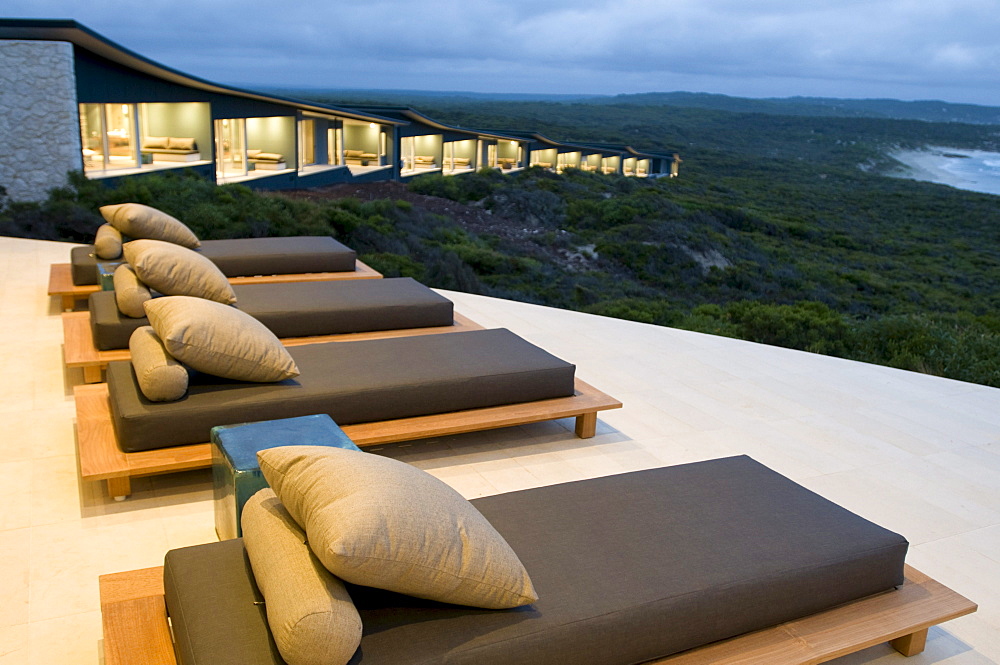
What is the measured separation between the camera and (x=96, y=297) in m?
5.18

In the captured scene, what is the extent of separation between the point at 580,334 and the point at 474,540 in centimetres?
456

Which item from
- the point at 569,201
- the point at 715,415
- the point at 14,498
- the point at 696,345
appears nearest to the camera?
the point at 14,498

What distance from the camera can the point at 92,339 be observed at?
15.9ft

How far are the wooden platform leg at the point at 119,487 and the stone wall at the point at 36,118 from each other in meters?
11.1

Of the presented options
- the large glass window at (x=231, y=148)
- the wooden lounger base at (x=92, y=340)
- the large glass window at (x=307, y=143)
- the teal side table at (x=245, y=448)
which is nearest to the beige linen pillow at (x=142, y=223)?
the wooden lounger base at (x=92, y=340)

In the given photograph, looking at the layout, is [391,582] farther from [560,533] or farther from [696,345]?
[696,345]

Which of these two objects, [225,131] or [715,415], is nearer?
[715,415]

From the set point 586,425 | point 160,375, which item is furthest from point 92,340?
point 586,425

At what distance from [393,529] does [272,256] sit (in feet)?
18.2

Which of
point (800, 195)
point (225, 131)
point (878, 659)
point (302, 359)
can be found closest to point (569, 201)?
point (225, 131)

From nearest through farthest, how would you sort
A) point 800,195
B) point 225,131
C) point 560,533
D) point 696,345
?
point 560,533
point 696,345
point 225,131
point 800,195

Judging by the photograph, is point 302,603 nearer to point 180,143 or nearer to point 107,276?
point 107,276

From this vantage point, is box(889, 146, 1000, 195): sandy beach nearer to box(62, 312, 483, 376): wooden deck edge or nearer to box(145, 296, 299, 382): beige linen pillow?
box(62, 312, 483, 376): wooden deck edge

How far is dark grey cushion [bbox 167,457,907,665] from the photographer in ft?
6.64
